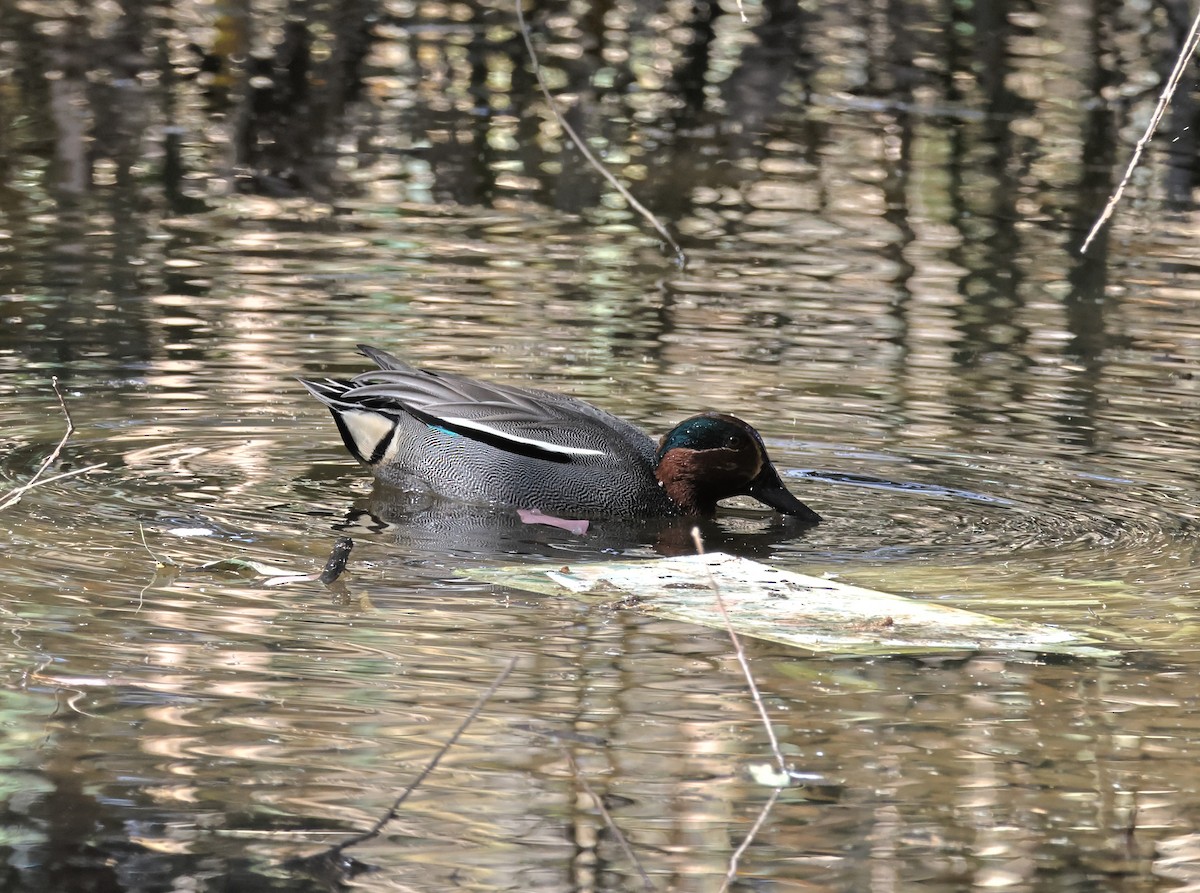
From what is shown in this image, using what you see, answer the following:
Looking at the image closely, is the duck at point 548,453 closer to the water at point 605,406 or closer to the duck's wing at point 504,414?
the duck's wing at point 504,414

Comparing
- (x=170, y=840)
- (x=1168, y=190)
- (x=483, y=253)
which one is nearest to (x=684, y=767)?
(x=170, y=840)

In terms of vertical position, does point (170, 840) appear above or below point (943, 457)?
above

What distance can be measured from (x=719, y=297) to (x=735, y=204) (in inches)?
132

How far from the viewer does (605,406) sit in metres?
10.1

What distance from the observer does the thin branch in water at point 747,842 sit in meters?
4.70

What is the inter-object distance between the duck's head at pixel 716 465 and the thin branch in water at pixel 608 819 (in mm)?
3253

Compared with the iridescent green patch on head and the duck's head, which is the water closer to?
the duck's head

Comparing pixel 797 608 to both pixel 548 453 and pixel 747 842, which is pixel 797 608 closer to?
pixel 548 453

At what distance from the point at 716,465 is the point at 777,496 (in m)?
0.30

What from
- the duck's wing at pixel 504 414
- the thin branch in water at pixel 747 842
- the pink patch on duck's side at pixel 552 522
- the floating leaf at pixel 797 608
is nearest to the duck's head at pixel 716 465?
the duck's wing at pixel 504 414

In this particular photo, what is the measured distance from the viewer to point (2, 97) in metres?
18.5

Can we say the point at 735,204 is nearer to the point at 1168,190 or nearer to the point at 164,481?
the point at 1168,190

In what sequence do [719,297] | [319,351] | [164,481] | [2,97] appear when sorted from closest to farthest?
1. [164,481]
2. [319,351]
3. [719,297]
4. [2,97]

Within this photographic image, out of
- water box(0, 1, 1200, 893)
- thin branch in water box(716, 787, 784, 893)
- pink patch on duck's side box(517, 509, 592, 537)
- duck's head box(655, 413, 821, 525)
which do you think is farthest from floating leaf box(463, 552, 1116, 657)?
thin branch in water box(716, 787, 784, 893)
